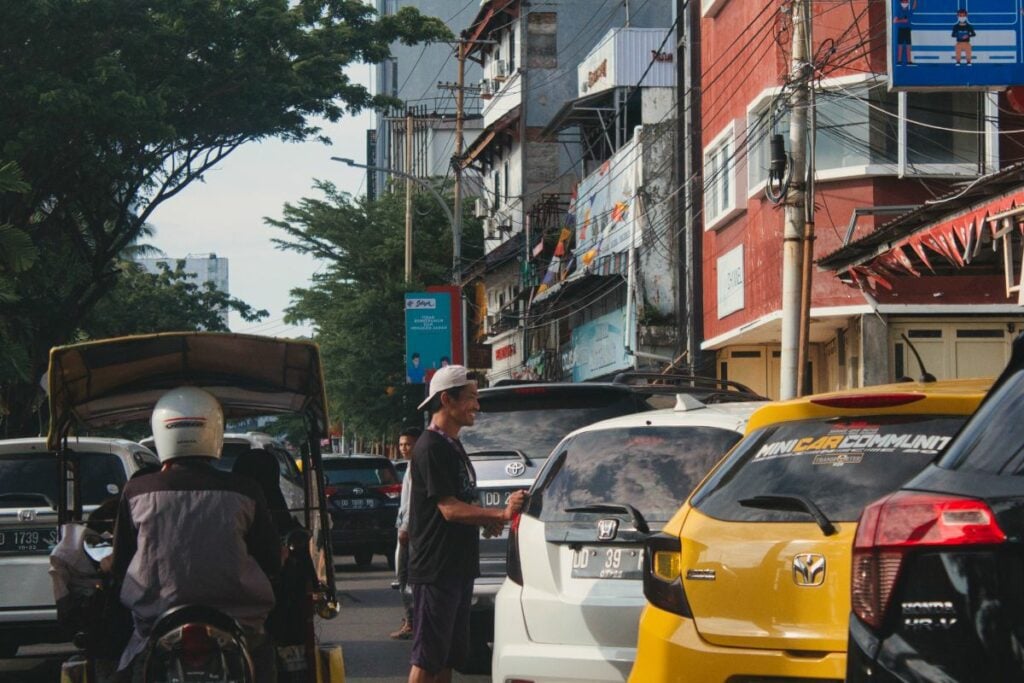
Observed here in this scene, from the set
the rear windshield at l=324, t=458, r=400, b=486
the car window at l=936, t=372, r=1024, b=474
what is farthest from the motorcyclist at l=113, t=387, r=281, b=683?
the rear windshield at l=324, t=458, r=400, b=486

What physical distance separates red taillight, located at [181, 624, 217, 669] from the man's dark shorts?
6.60 ft

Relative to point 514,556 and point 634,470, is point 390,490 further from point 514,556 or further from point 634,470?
point 634,470

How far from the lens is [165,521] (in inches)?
221

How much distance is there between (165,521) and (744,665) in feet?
6.72

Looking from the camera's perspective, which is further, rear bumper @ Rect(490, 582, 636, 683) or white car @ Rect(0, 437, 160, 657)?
white car @ Rect(0, 437, 160, 657)

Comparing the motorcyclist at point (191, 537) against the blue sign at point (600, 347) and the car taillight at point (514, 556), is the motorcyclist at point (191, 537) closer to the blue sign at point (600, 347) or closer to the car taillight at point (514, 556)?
the car taillight at point (514, 556)

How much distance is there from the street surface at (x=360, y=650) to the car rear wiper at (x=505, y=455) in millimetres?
1209

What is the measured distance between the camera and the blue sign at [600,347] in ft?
117

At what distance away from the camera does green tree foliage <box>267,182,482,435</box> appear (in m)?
48.5

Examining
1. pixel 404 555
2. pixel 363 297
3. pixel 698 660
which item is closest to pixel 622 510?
pixel 698 660

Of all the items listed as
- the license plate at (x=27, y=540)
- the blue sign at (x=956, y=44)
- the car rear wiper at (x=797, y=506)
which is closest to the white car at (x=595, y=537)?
the car rear wiper at (x=797, y=506)

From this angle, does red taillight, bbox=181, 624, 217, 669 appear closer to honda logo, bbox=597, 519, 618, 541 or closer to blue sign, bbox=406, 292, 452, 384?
honda logo, bbox=597, 519, 618, 541

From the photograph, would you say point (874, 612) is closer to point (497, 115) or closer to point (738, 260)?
point (738, 260)

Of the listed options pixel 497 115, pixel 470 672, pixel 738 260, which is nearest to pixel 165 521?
pixel 470 672
